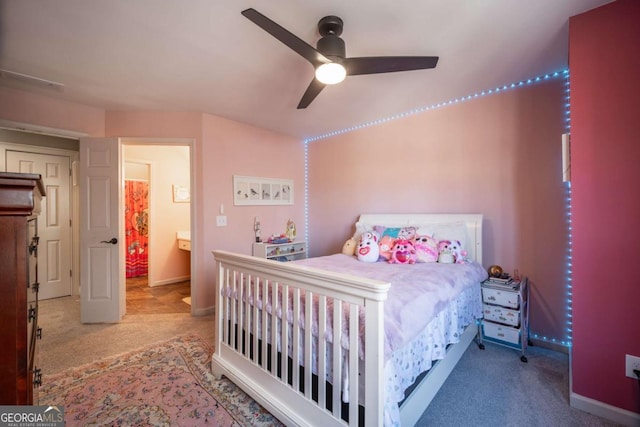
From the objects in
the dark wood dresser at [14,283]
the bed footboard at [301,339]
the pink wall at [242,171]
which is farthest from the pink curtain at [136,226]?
the dark wood dresser at [14,283]

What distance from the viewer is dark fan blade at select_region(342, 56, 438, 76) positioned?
5.78ft

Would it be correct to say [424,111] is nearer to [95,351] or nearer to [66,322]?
[95,351]

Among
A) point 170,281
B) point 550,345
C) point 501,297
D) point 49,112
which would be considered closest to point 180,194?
point 170,281

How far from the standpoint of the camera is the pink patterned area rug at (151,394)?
167 cm

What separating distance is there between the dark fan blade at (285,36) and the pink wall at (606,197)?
1644 mm

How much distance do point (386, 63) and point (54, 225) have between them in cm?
499

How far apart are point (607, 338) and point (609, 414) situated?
0.45m

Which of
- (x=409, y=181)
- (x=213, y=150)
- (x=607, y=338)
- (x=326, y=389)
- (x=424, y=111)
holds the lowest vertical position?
(x=326, y=389)

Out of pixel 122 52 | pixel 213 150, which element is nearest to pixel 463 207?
pixel 213 150

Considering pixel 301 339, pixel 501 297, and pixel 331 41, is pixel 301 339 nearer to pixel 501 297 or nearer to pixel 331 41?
pixel 331 41

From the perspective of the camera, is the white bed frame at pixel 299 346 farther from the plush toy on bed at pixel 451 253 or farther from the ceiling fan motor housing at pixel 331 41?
the ceiling fan motor housing at pixel 331 41

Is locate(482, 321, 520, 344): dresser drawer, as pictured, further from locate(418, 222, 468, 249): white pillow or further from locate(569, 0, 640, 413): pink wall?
locate(418, 222, 468, 249): white pillow

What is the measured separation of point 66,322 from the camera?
3158mm

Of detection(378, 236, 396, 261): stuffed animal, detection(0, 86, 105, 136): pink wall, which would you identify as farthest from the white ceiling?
detection(378, 236, 396, 261): stuffed animal
